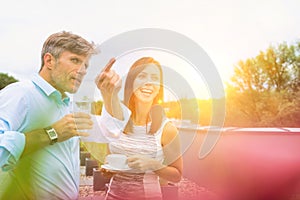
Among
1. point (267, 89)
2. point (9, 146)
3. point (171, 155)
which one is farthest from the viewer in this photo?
point (267, 89)

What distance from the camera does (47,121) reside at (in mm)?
1298

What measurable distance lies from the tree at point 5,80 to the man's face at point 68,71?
0.41ft

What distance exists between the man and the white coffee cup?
104 mm

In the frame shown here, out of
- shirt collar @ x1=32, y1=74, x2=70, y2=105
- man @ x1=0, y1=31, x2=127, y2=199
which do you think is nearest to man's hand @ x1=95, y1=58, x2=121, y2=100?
man @ x1=0, y1=31, x2=127, y2=199

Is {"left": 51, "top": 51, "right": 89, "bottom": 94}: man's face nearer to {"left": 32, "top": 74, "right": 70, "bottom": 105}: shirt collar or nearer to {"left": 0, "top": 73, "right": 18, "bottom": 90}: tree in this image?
{"left": 32, "top": 74, "right": 70, "bottom": 105}: shirt collar

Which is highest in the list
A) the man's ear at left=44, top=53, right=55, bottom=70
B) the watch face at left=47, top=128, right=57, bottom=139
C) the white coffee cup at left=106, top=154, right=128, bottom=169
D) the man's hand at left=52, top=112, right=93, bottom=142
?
the man's ear at left=44, top=53, right=55, bottom=70

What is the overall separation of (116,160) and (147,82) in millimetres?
257

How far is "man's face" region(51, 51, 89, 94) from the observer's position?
1.30 metres

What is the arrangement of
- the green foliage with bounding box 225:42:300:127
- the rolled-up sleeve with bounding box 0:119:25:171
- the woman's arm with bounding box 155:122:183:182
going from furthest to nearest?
the green foliage with bounding box 225:42:300:127 < the woman's arm with bounding box 155:122:183:182 < the rolled-up sleeve with bounding box 0:119:25:171

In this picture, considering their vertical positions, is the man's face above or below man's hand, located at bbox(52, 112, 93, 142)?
above

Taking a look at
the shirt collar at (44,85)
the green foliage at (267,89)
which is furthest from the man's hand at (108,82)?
the green foliage at (267,89)

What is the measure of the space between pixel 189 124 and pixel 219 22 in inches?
15.1

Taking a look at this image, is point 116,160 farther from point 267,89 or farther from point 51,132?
point 267,89

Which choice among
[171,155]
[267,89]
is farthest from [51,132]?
[267,89]
